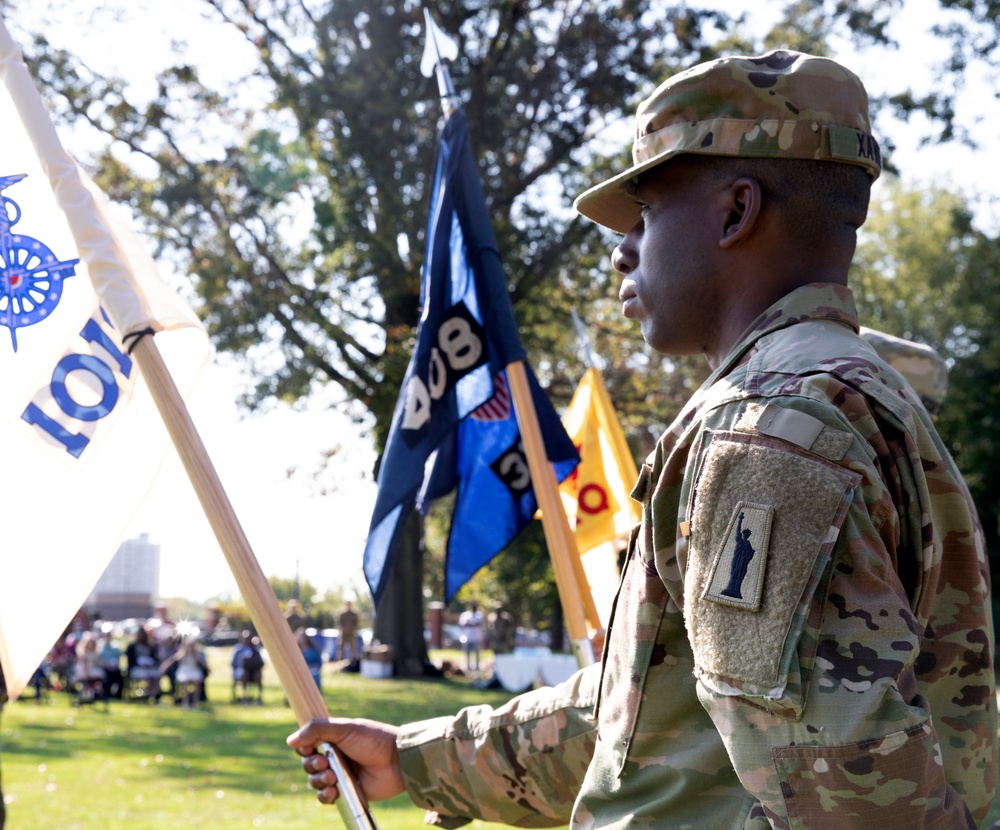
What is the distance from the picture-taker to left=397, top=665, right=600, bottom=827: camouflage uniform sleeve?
2.33m

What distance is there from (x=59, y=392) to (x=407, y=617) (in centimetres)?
2383

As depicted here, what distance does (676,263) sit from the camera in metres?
1.85

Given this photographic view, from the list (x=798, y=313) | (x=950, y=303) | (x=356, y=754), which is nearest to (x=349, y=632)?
(x=950, y=303)

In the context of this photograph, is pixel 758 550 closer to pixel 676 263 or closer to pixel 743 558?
pixel 743 558

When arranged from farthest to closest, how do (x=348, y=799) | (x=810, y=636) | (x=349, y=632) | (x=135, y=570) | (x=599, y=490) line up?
(x=135, y=570), (x=349, y=632), (x=599, y=490), (x=348, y=799), (x=810, y=636)

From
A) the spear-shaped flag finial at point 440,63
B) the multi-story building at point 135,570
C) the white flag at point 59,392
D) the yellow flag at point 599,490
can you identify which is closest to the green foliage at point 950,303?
the yellow flag at point 599,490

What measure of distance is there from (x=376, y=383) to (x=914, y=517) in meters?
21.8

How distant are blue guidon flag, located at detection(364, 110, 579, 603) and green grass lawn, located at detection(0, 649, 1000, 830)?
4.61 feet

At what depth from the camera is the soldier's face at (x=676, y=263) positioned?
182 centimetres

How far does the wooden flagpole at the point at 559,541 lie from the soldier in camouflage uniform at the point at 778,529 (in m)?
2.27

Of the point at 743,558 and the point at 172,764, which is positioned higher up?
the point at 743,558

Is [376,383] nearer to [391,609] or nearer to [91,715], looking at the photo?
[391,609]

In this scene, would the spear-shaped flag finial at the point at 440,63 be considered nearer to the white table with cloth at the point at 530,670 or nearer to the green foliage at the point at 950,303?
the white table with cloth at the point at 530,670

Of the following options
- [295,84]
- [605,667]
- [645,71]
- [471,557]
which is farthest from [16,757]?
[645,71]
